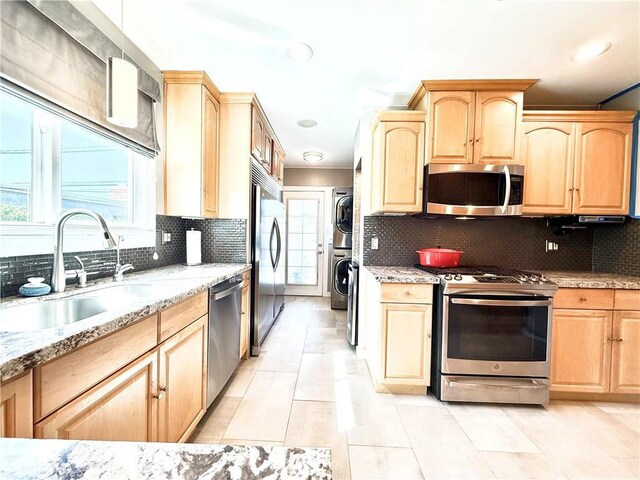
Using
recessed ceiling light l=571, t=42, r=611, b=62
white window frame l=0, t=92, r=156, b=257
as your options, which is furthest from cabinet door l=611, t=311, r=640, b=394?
white window frame l=0, t=92, r=156, b=257

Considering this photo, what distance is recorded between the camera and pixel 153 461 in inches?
17.3

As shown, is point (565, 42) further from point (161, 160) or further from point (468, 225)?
point (161, 160)

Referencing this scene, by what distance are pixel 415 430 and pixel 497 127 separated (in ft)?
7.64

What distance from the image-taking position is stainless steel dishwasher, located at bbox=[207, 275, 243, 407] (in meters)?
1.83

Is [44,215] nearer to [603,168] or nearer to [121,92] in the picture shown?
[121,92]

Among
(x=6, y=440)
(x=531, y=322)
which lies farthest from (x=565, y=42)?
(x=6, y=440)

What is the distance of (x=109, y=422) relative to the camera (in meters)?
0.98

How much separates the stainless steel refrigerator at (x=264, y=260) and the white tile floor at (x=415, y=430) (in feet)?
1.75

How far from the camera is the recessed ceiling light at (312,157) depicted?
446cm

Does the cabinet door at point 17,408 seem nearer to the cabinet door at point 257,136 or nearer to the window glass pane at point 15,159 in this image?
the window glass pane at point 15,159

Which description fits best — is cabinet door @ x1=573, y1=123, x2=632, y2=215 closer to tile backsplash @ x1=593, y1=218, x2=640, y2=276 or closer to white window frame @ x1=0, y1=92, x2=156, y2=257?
tile backsplash @ x1=593, y1=218, x2=640, y2=276

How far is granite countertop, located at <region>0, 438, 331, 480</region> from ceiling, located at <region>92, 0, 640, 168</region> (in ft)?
6.48

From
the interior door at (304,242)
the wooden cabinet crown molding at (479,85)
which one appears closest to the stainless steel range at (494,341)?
the wooden cabinet crown molding at (479,85)

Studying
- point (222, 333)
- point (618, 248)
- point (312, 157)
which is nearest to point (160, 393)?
point (222, 333)
